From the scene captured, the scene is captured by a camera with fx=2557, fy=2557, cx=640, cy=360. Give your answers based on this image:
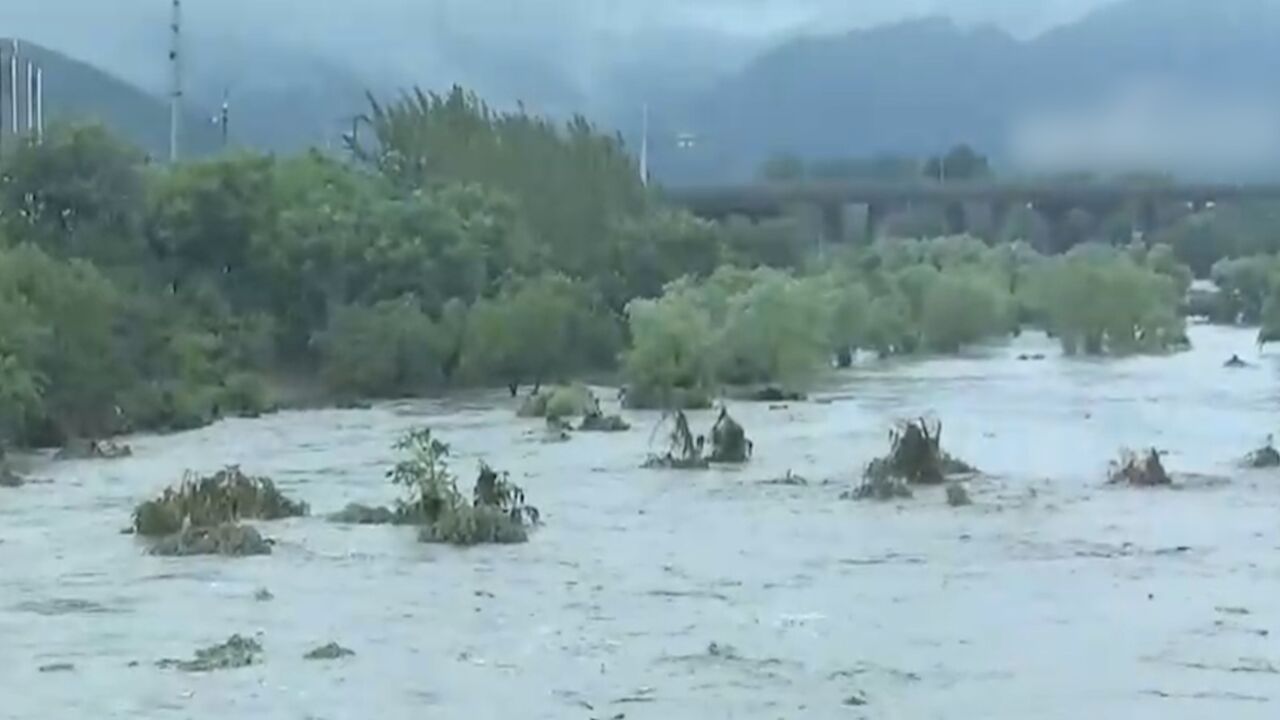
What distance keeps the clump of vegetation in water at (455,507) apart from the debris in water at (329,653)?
856cm

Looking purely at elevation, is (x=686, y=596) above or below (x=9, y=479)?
below

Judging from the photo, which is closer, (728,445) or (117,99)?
(728,445)

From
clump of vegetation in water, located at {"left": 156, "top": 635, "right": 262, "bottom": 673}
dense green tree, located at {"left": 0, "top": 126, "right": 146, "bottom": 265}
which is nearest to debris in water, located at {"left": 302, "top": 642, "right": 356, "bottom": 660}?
clump of vegetation in water, located at {"left": 156, "top": 635, "right": 262, "bottom": 673}

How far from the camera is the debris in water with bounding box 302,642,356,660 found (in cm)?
2492

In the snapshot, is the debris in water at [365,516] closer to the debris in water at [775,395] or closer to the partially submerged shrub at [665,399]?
the partially submerged shrub at [665,399]

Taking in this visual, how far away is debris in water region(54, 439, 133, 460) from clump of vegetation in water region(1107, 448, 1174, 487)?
1895cm

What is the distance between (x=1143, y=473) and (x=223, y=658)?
69.9 feet

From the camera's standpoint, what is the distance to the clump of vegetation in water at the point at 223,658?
24.4 metres

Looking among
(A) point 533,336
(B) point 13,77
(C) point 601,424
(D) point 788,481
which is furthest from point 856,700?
(B) point 13,77

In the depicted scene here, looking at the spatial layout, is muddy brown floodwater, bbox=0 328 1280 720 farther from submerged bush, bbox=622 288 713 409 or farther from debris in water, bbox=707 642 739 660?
submerged bush, bbox=622 288 713 409

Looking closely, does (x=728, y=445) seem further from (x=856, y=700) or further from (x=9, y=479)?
(x=856, y=700)

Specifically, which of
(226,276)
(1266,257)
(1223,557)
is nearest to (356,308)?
(226,276)

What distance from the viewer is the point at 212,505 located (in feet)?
116

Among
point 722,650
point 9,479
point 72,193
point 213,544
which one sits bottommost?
point 722,650
